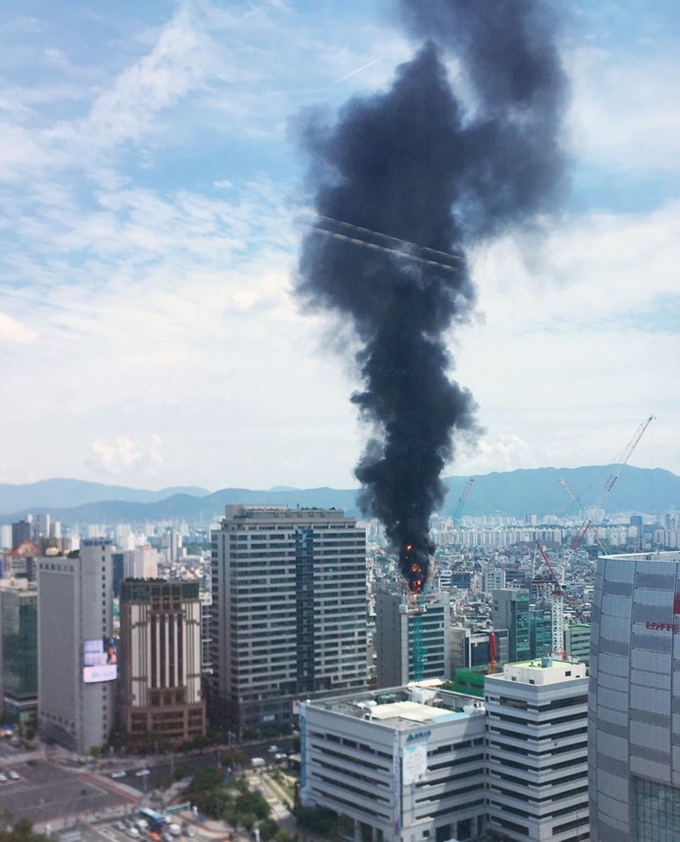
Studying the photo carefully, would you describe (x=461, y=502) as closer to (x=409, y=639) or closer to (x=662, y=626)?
(x=409, y=639)

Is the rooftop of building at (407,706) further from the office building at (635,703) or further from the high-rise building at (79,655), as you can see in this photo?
the high-rise building at (79,655)

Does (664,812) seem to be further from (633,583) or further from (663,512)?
(663,512)

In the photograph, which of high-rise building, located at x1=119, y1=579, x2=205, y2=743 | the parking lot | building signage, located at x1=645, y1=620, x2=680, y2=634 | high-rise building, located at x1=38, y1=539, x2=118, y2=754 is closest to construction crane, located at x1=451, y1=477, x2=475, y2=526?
high-rise building, located at x1=119, y1=579, x2=205, y2=743

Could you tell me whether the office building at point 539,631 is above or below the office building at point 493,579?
above

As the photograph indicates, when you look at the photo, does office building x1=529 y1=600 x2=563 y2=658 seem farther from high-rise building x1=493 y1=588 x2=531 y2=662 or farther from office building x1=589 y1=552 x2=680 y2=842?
office building x1=589 y1=552 x2=680 y2=842

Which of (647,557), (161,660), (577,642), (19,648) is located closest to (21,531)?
(161,660)

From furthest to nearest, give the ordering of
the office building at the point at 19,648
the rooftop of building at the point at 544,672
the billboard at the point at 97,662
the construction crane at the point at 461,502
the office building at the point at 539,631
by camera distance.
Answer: the construction crane at the point at 461,502 < the office building at the point at 539,631 < the office building at the point at 19,648 < the billboard at the point at 97,662 < the rooftop of building at the point at 544,672

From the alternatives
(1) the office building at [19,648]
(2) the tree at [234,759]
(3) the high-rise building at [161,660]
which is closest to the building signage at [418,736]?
(2) the tree at [234,759]
